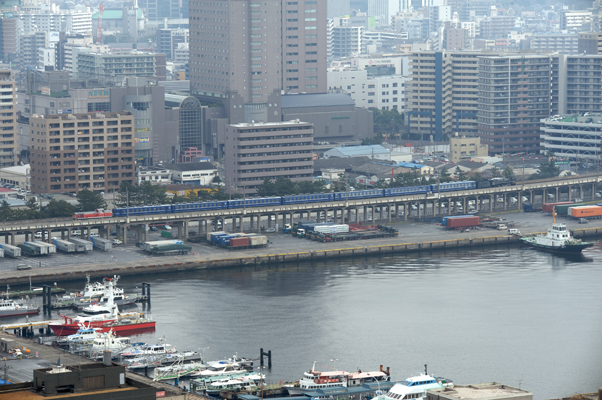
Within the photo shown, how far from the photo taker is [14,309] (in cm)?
6575

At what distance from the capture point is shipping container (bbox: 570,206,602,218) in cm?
9556

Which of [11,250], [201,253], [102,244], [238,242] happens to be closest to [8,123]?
[102,244]

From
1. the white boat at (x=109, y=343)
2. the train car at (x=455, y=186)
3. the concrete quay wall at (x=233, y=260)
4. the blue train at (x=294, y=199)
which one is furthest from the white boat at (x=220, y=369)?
the train car at (x=455, y=186)

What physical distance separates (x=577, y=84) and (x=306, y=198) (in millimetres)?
46581

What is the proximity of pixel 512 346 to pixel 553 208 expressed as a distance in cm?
3990

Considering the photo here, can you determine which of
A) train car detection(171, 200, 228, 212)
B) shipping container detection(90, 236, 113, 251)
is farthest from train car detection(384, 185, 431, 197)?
shipping container detection(90, 236, 113, 251)

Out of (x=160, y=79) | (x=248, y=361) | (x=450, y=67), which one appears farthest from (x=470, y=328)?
(x=160, y=79)

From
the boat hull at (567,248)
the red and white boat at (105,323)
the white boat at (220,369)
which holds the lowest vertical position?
the boat hull at (567,248)

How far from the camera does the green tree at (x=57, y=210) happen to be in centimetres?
8762

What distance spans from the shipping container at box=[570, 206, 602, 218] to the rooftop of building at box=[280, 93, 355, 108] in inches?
1610

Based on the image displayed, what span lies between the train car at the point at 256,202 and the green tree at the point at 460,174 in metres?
19.5

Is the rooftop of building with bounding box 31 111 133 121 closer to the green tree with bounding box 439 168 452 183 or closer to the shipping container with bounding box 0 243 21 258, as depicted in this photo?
the shipping container with bounding box 0 243 21 258

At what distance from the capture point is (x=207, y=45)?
424 feet

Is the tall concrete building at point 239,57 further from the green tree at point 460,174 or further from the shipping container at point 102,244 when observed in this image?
the shipping container at point 102,244
